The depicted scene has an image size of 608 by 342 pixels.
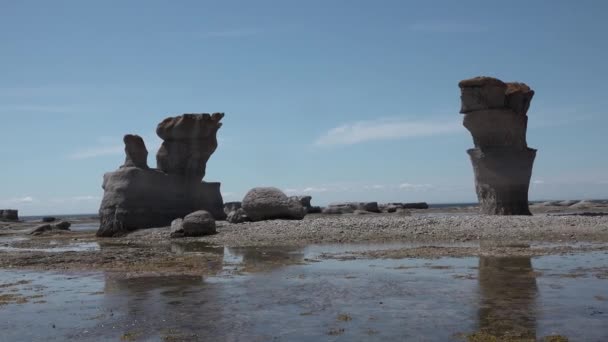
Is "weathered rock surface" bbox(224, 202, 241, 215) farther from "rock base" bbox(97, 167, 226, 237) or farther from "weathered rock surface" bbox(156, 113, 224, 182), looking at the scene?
"rock base" bbox(97, 167, 226, 237)

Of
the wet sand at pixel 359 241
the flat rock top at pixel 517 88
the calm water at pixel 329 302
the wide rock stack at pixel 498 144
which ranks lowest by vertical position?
the calm water at pixel 329 302

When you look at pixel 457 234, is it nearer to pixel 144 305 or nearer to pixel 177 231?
pixel 177 231

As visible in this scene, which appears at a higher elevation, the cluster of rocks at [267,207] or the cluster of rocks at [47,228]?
the cluster of rocks at [267,207]

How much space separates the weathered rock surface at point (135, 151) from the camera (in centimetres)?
3944

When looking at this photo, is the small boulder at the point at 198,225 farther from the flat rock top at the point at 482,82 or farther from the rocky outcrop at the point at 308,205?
the rocky outcrop at the point at 308,205

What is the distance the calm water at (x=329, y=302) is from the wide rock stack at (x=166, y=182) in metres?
19.4

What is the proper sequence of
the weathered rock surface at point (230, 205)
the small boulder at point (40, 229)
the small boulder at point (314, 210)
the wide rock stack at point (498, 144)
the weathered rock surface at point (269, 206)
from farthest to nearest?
the small boulder at point (314, 210) < the weathered rock surface at point (230, 205) < the small boulder at point (40, 229) < the weathered rock surface at point (269, 206) < the wide rock stack at point (498, 144)

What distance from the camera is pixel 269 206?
37.4 metres

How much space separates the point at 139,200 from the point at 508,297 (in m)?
29.8

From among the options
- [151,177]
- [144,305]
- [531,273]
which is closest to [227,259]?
[144,305]

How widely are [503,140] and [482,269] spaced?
69.6 ft

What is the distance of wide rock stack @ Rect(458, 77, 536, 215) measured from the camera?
35.5m

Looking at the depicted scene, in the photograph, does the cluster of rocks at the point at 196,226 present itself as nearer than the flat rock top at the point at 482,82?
Yes

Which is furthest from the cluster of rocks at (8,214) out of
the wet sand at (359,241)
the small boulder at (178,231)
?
the small boulder at (178,231)
